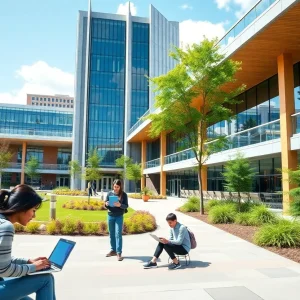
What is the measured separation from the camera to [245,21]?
661 inches

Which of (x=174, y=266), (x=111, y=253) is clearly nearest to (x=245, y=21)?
(x=111, y=253)

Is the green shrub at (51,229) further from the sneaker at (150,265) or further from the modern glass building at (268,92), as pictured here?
the modern glass building at (268,92)

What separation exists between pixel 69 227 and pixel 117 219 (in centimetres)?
403

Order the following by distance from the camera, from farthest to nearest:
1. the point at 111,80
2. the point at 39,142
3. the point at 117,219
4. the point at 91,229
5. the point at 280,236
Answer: the point at 39,142
the point at 111,80
the point at 91,229
the point at 280,236
the point at 117,219

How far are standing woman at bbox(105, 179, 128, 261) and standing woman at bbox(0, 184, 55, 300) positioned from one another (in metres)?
4.43

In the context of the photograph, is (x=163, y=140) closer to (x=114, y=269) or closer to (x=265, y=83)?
(x=265, y=83)

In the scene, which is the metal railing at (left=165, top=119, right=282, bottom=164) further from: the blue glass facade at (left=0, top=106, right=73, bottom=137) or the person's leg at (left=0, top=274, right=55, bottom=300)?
the blue glass facade at (left=0, top=106, right=73, bottom=137)

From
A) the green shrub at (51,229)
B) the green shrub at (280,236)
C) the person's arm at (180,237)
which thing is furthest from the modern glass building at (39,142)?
the person's arm at (180,237)

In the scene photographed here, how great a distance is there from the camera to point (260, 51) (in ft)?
57.7

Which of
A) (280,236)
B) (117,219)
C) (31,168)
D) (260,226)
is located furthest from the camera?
(31,168)

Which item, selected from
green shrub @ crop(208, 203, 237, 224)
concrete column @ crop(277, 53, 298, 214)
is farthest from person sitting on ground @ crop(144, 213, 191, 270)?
concrete column @ crop(277, 53, 298, 214)

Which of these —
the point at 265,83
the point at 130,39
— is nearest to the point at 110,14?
the point at 130,39

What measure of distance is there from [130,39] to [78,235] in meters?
57.6

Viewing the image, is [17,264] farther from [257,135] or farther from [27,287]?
[257,135]
